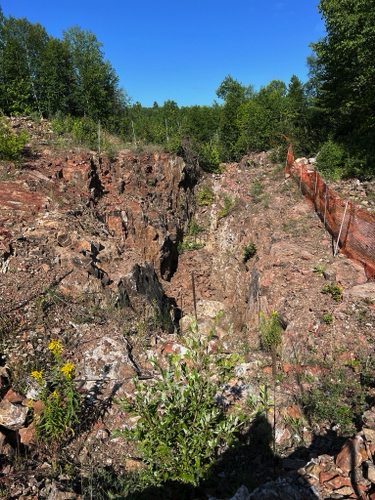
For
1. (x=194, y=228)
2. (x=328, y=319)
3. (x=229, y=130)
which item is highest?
(x=229, y=130)

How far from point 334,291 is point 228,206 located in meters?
7.66

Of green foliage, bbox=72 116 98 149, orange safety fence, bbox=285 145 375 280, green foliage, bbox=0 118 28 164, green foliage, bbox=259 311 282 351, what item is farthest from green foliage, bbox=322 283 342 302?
green foliage, bbox=72 116 98 149

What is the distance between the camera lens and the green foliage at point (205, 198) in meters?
14.6

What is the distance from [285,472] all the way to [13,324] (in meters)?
4.25

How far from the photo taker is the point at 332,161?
11180 mm

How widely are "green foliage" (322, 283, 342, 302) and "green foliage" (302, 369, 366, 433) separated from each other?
2103mm

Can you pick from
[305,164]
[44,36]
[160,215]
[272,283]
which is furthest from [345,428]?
[44,36]

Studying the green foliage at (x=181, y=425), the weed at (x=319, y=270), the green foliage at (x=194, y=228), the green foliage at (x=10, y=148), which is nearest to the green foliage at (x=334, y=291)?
the weed at (x=319, y=270)

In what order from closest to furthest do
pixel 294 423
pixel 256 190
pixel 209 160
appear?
pixel 294 423, pixel 256 190, pixel 209 160

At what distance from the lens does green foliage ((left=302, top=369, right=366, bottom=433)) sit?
14.1ft

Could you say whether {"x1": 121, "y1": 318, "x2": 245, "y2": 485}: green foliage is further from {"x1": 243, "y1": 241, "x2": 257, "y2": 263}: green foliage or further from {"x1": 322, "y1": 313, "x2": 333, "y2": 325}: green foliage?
{"x1": 243, "y1": 241, "x2": 257, "y2": 263}: green foliage

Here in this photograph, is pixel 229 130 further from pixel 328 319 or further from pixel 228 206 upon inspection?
pixel 328 319

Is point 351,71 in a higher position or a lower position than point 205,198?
higher

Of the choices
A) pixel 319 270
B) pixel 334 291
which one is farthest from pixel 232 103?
pixel 334 291
